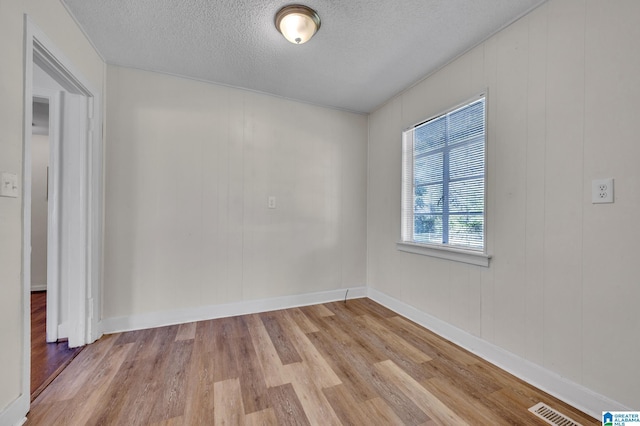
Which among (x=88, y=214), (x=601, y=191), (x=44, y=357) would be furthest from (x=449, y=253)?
(x=44, y=357)

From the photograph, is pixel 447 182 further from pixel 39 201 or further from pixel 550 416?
pixel 39 201

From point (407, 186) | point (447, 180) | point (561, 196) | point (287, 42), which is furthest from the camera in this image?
point (407, 186)

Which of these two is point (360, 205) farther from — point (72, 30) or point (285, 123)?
point (72, 30)

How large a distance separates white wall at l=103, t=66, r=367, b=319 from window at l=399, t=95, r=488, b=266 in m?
0.83

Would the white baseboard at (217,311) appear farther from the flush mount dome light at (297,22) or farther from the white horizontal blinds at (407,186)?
the flush mount dome light at (297,22)

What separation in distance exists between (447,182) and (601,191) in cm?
105

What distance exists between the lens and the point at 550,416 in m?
1.40

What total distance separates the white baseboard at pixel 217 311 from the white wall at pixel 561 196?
1393mm

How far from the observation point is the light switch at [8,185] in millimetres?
1227

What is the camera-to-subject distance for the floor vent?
135cm

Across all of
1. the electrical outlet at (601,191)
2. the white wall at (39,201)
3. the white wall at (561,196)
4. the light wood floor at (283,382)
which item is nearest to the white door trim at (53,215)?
the light wood floor at (283,382)

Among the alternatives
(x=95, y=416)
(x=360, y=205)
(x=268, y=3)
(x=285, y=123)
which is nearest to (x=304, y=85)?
(x=285, y=123)

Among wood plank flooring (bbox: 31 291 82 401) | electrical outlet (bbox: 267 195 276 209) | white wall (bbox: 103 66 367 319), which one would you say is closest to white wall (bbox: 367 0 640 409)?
white wall (bbox: 103 66 367 319)

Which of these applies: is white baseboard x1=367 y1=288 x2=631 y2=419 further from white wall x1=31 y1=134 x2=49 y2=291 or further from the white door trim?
white wall x1=31 y1=134 x2=49 y2=291
